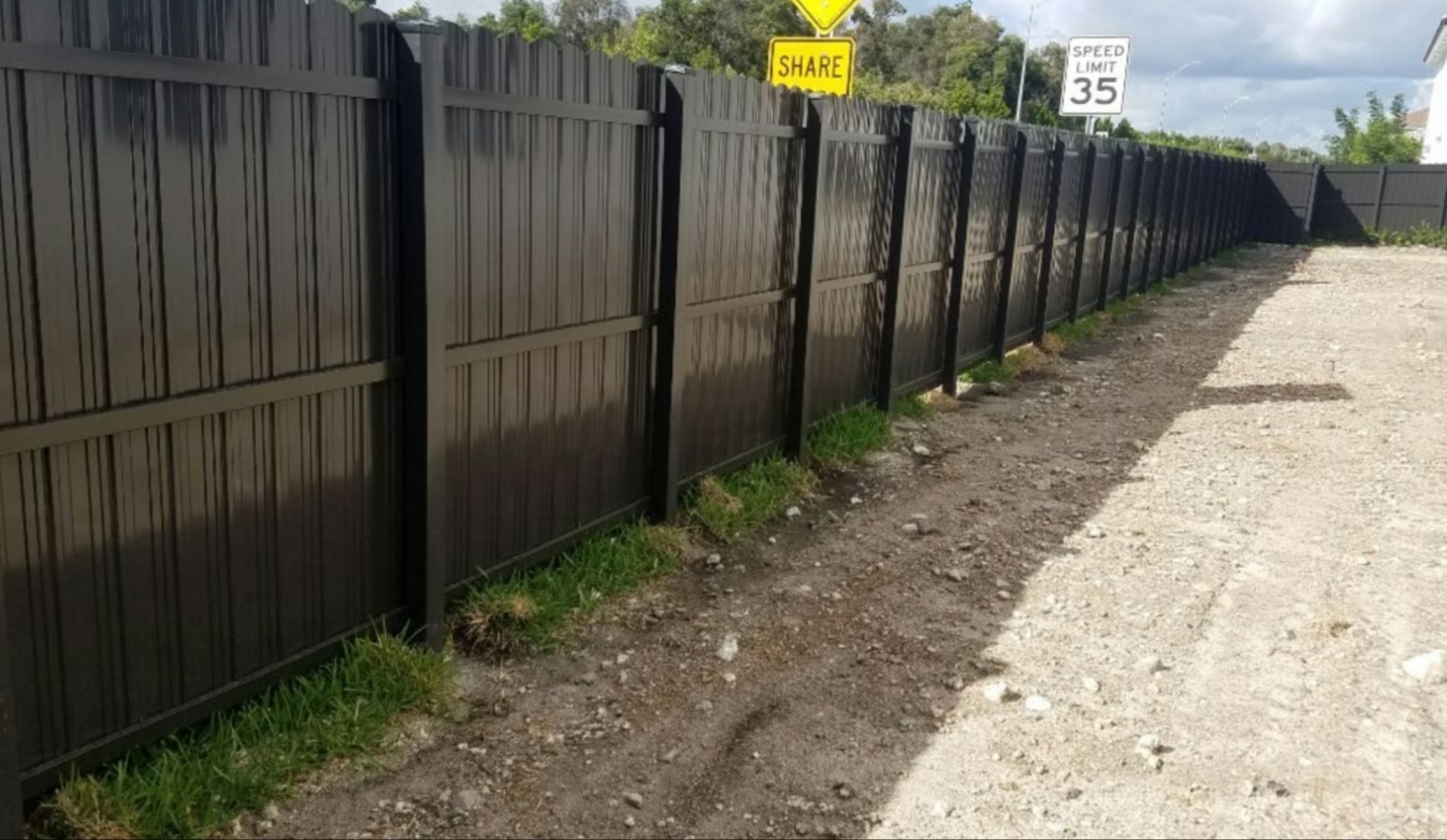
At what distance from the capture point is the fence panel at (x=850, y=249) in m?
6.70

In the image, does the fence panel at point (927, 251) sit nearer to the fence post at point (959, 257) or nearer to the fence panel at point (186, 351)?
the fence post at point (959, 257)

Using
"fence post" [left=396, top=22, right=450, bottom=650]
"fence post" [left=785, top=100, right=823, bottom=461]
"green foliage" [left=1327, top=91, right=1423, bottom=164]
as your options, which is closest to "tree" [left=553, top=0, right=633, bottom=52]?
"green foliage" [left=1327, top=91, right=1423, bottom=164]

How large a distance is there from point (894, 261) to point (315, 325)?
4.79m

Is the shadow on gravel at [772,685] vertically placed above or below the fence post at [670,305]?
below

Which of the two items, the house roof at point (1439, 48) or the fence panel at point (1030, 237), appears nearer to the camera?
the fence panel at point (1030, 237)

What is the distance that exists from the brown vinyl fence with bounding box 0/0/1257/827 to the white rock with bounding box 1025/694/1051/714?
1.89 meters

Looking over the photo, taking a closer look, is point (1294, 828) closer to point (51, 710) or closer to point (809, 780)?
point (809, 780)

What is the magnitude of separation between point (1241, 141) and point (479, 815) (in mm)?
74215

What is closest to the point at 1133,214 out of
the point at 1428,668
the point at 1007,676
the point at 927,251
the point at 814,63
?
the point at 927,251

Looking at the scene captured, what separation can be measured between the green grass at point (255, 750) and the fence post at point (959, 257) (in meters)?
5.78

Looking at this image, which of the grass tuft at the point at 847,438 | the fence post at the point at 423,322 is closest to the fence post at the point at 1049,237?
the grass tuft at the point at 847,438

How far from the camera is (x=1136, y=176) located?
590 inches

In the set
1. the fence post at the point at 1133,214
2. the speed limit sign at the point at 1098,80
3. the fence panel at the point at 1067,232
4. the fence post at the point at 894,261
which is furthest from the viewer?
the speed limit sign at the point at 1098,80

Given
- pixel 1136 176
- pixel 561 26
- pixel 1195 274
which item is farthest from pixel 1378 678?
pixel 561 26
